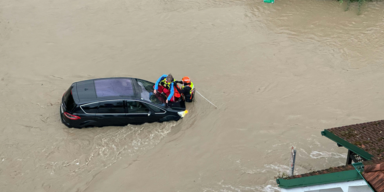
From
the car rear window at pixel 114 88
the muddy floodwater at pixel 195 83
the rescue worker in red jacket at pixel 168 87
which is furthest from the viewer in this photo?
the rescue worker in red jacket at pixel 168 87

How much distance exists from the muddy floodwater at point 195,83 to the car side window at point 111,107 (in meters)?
0.67

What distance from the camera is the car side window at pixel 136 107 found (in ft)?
33.4

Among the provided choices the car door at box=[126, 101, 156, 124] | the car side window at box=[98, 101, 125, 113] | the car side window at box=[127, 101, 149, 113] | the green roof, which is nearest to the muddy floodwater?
the car door at box=[126, 101, 156, 124]

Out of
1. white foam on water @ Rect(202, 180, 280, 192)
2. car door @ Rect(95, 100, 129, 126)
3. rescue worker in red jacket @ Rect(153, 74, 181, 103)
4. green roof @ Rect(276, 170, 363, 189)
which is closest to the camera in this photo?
green roof @ Rect(276, 170, 363, 189)

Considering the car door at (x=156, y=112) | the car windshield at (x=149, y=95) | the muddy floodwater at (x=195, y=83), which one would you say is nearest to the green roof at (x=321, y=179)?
the muddy floodwater at (x=195, y=83)

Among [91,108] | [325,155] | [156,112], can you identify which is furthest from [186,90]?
[325,155]

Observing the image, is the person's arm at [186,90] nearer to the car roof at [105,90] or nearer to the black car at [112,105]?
the black car at [112,105]

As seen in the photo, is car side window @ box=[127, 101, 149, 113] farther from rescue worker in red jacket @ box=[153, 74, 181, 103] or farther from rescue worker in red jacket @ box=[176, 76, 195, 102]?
rescue worker in red jacket @ box=[176, 76, 195, 102]

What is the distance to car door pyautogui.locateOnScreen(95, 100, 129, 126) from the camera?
32.8ft

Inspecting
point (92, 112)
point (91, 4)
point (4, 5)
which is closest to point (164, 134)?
point (92, 112)

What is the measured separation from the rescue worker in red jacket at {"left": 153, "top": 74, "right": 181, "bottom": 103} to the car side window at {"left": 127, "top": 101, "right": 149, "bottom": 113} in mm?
795

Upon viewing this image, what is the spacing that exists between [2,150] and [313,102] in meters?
9.78

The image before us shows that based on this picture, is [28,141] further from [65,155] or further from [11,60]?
[11,60]

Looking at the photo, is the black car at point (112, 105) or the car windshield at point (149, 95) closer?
the black car at point (112, 105)
